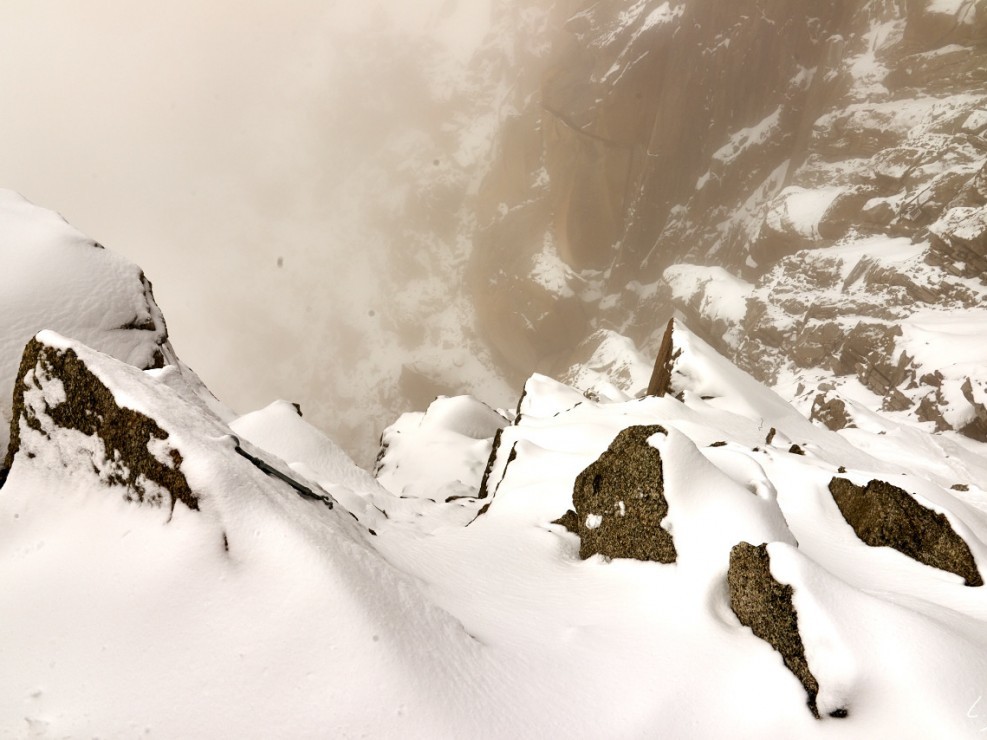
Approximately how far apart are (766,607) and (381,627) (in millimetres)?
4494

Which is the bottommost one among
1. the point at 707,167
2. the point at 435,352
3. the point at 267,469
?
the point at 435,352

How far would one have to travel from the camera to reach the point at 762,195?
187ft

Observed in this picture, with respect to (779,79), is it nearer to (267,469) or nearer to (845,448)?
(845,448)

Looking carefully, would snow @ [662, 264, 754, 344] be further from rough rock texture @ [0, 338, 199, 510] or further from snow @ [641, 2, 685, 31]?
rough rock texture @ [0, 338, 199, 510]

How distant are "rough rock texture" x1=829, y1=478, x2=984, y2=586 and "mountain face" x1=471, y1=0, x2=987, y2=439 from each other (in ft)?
Result: 87.9

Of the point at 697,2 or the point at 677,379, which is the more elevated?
the point at 697,2

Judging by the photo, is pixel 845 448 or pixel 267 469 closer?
pixel 267 469

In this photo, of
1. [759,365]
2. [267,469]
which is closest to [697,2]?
[759,365]

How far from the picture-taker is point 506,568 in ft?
25.6

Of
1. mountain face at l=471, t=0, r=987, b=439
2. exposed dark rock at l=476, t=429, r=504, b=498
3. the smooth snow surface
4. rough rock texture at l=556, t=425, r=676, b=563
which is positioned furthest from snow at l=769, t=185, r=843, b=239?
rough rock texture at l=556, t=425, r=676, b=563

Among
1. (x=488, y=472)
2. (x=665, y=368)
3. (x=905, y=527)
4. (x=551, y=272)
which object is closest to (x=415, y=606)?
(x=905, y=527)

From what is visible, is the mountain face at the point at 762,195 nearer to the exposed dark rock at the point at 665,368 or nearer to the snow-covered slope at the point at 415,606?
the exposed dark rock at the point at 665,368

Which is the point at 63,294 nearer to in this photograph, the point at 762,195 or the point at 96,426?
the point at 96,426

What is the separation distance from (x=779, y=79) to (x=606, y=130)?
A: 20.1 m
